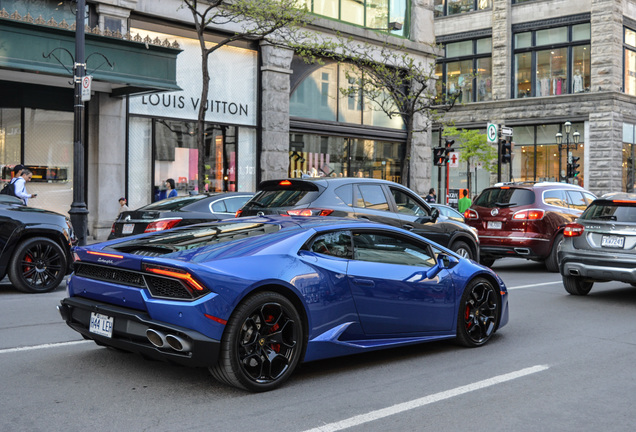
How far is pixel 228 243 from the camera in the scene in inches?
216

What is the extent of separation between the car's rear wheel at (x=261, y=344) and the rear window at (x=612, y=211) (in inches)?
262

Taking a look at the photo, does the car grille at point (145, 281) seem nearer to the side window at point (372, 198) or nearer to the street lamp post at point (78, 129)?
the side window at point (372, 198)

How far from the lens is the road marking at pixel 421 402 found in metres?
4.54

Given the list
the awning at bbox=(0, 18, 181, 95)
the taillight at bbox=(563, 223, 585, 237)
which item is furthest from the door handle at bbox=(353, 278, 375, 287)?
the awning at bbox=(0, 18, 181, 95)

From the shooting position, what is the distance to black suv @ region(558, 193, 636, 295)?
1002 cm

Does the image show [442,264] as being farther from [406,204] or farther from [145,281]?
[406,204]

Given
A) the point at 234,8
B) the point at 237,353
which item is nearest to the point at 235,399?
the point at 237,353

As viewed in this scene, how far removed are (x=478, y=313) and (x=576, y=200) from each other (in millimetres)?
9011

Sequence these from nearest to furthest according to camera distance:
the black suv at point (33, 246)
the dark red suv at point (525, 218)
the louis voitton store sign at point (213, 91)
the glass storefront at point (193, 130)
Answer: the black suv at point (33, 246) → the dark red suv at point (525, 218) → the glass storefront at point (193, 130) → the louis voitton store sign at point (213, 91)

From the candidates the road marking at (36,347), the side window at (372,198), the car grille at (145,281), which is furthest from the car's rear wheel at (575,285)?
the car grille at (145,281)

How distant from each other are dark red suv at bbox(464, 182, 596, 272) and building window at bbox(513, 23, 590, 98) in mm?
29727

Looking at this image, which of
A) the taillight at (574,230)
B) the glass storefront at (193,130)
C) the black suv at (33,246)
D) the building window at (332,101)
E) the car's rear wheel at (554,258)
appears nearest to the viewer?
the black suv at (33,246)

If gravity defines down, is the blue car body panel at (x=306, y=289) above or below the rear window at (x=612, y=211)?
below

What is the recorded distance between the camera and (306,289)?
17.9 feet
